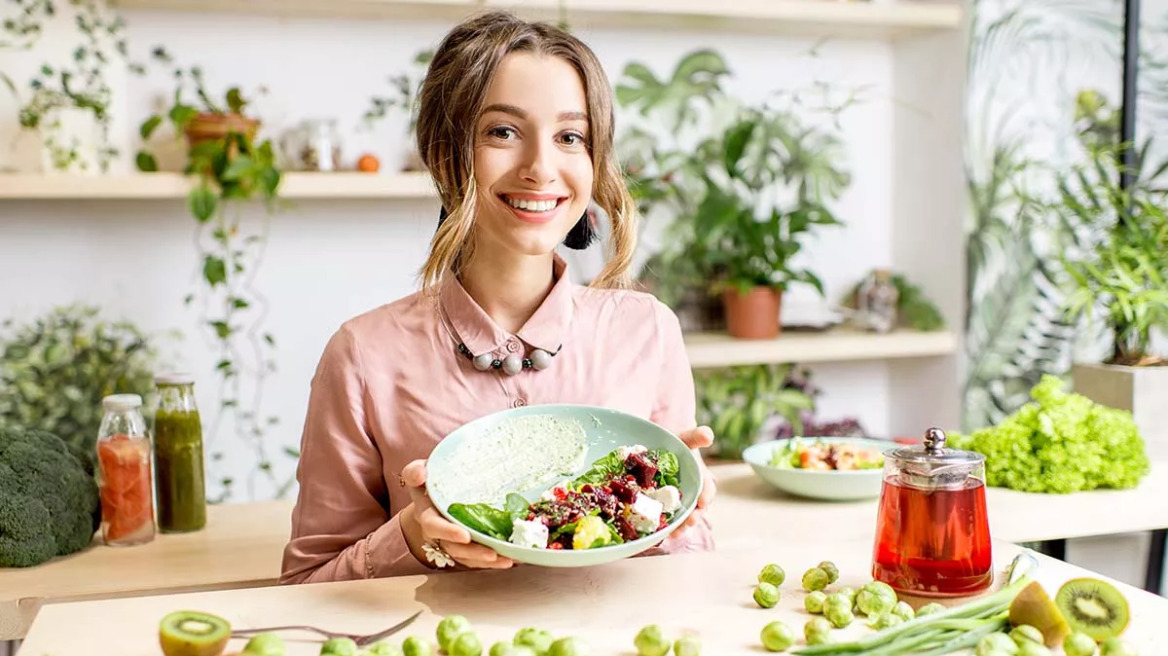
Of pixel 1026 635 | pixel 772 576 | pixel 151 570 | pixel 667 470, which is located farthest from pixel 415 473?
pixel 151 570

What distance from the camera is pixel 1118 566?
9.23 feet

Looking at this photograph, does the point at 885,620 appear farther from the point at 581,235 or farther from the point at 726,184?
the point at 726,184

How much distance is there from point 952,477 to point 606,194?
0.67m

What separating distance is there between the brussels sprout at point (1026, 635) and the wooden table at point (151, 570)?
117cm

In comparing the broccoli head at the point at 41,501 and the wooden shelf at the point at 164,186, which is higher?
the wooden shelf at the point at 164,186

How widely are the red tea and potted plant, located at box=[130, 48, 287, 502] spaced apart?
2.08 metres

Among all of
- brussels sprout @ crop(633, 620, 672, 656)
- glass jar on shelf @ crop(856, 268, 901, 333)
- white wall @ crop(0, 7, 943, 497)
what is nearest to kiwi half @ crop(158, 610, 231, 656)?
brussels sprout @ crop(633, 620, 672, 656)

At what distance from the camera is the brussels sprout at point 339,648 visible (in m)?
0.96

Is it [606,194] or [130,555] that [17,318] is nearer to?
[130,555]

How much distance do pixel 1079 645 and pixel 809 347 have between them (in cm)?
239

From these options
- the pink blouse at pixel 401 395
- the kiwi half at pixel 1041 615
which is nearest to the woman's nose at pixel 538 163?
the pink blouse at pixel 401 395

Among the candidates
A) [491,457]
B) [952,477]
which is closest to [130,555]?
[491,457]

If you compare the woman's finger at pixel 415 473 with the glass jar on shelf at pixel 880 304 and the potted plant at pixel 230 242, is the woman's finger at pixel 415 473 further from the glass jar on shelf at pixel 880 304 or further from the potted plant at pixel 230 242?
the glass jar on shelf at pixel 880 304

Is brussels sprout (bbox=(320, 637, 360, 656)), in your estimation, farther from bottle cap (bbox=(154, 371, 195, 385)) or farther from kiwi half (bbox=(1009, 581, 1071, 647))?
bottle cap (bbox=(154, 371, 195, 385))
